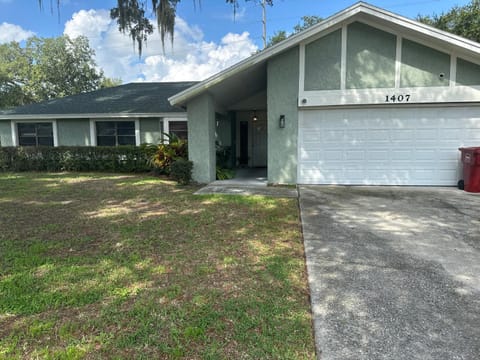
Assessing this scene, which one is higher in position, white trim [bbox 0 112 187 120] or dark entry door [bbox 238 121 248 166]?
white trim [bbox 0 112 187 120]

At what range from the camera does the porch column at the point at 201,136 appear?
27.9 ft

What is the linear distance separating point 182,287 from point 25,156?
38.0ft

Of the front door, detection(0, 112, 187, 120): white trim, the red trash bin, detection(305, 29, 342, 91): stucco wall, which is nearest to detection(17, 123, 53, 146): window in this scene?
detection(0, 112, 187, 120): white trim

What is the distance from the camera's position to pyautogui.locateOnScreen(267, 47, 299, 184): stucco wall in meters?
7.95

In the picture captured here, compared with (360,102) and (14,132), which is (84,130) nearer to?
(14,132)

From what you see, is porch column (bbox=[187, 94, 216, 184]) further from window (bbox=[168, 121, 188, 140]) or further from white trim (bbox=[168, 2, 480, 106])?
window (bbox=[168, 121, 188, 140])

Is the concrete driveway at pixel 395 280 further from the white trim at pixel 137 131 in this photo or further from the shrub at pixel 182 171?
the white trim at pixel 137 131

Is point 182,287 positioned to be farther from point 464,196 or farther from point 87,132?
point 87,132

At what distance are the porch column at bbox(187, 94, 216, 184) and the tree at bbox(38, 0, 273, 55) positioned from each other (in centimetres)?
205

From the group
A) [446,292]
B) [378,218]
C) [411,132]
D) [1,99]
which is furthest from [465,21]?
[1,99]

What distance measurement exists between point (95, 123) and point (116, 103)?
1411 millimetres

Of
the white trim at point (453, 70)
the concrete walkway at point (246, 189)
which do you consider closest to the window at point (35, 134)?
the concrete walkway at point (246, 189)

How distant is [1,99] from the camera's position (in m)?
32.3

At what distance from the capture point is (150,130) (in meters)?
12.8
